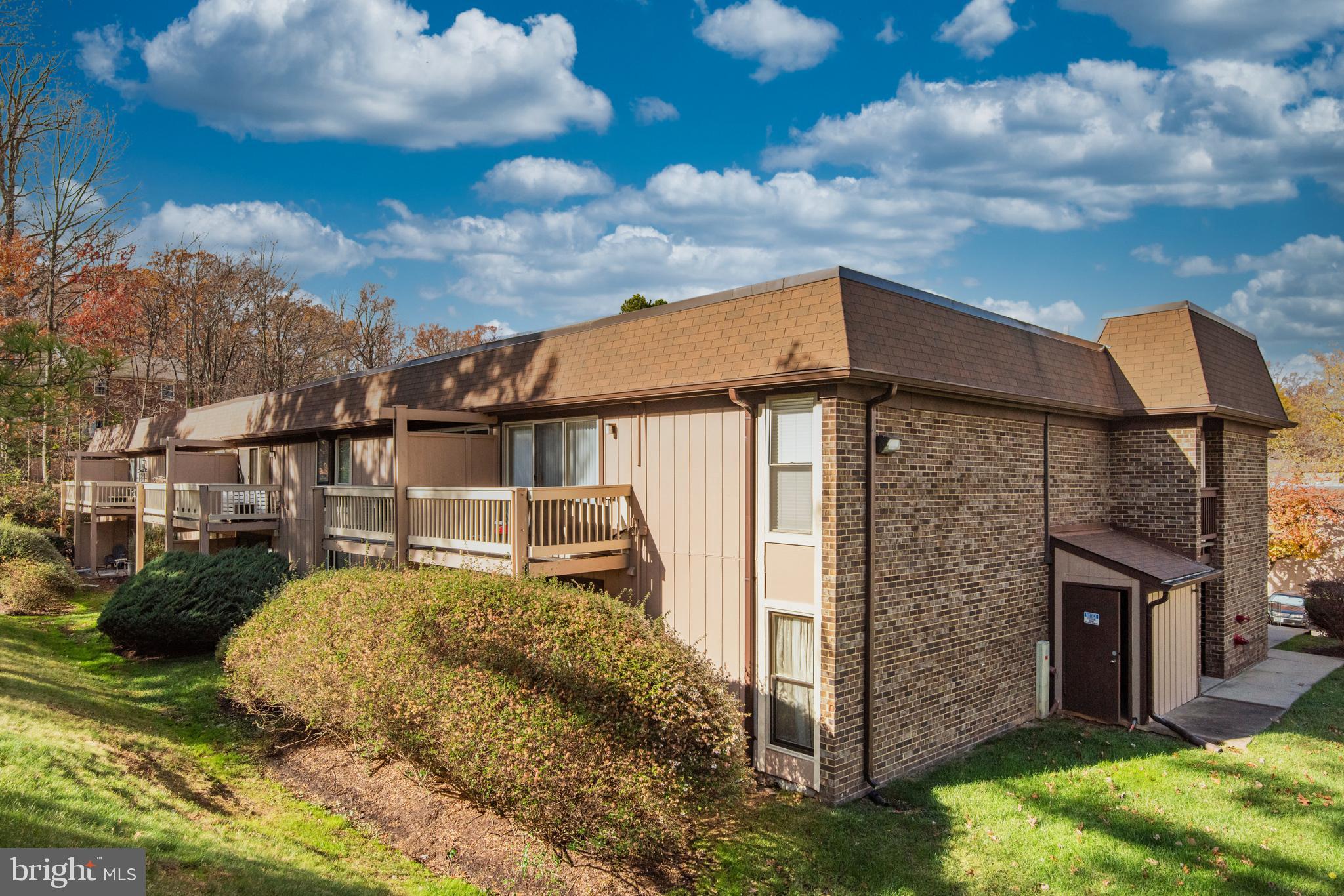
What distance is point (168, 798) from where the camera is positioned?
691cm

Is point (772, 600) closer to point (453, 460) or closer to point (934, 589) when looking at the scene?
point (934, 589)

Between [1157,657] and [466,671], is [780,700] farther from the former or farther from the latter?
[1157,657]

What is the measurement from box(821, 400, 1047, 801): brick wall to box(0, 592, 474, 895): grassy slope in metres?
4.32

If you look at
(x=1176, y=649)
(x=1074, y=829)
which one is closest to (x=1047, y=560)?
(x=1176, y=649)

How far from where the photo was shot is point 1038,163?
55.4 ft

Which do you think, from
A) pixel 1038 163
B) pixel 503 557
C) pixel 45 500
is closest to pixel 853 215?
pixel 1038 163

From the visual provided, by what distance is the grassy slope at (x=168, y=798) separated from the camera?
549cm

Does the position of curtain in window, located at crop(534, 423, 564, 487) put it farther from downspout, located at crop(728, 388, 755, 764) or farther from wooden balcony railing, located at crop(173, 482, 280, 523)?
wooden balcony railing, located at crop(173, 482, 280, 523)

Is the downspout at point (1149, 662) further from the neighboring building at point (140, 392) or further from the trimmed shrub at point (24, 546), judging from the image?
the neighboring building at point (140, 392)

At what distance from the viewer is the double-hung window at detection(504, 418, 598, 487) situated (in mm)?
10914

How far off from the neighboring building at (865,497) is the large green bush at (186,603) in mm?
1589

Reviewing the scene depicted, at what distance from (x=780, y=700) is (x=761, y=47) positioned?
1192 centimetres

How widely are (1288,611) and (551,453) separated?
18.2 metres

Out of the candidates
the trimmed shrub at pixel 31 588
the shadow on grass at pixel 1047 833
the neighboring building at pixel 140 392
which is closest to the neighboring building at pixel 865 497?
the shadow on grass at pixel 1047 833
